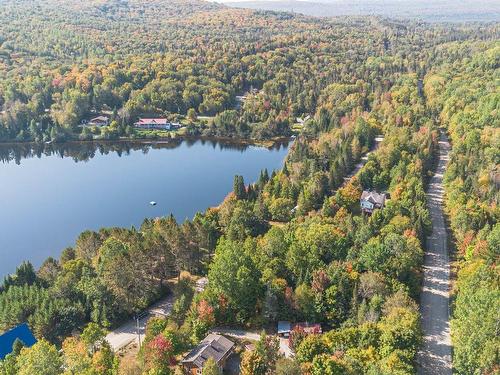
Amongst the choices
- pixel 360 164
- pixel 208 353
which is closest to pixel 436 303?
pixel 208 353

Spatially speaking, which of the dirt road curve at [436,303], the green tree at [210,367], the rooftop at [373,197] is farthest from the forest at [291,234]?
the green tree at [210,367]

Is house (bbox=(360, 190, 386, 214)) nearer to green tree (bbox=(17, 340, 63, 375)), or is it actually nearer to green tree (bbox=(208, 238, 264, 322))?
green tree (bbox=(208, 238, 264, 322))

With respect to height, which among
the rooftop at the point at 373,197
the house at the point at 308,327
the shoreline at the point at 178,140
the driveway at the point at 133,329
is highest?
the rooftop at the point at 373,197

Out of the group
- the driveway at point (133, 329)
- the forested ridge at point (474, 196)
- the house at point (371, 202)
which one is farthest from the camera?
the house at point (371, 202)

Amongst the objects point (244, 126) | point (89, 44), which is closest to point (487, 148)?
point (244, 126)

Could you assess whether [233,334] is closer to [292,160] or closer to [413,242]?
[413,242]

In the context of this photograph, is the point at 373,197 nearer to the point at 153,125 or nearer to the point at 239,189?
the point at 239,189

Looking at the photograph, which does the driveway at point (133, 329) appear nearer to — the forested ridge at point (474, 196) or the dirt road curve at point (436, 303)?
the dirt road curve at point (436, 303)
